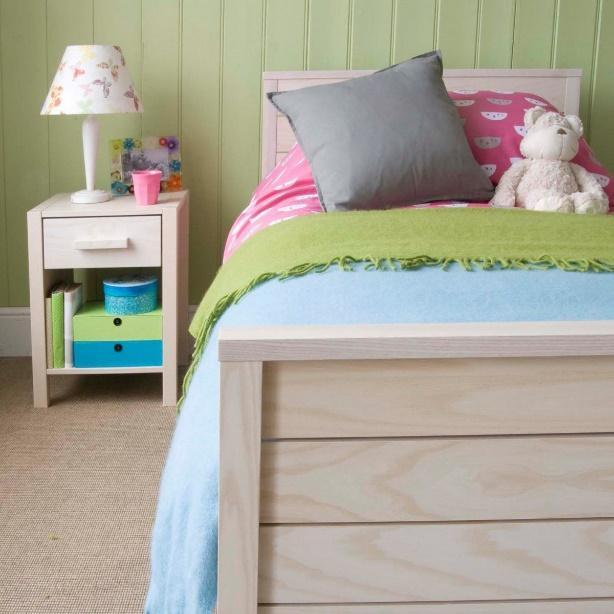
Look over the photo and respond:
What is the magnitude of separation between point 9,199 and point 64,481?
1.19 m

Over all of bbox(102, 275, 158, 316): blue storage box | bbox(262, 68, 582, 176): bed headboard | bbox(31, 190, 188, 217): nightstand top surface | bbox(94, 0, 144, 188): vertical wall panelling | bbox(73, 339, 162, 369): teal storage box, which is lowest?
bbox(73, 339, 162, 369): teal storage box

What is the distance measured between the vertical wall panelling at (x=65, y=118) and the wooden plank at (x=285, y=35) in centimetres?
56

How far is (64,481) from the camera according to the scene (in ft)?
7.15

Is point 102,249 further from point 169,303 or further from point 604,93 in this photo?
point 604,93

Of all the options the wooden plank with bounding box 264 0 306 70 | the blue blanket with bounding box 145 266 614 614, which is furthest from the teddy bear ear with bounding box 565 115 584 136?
the blue blanket with bounding box 145 266 614 614

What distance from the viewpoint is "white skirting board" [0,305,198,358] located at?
3092 mm

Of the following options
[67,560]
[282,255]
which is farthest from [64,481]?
[282,255]

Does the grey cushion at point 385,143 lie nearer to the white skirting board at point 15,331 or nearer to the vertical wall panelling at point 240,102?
the vertical wall panelling at point 240,102

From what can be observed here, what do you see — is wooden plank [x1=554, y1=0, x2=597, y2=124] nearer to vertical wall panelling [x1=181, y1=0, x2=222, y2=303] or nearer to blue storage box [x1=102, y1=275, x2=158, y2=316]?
vertical wall panelling [x1=181, y1=0, x2=222, y2=303]

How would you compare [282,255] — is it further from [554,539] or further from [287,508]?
[554,539]

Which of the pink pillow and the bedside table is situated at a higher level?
the pink pillow

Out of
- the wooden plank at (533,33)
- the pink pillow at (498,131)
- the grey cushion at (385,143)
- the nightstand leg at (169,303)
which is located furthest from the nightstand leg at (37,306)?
the wooden plank at (533,33)

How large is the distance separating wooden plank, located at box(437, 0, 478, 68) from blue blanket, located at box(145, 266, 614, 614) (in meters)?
1.59

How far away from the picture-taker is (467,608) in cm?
119
